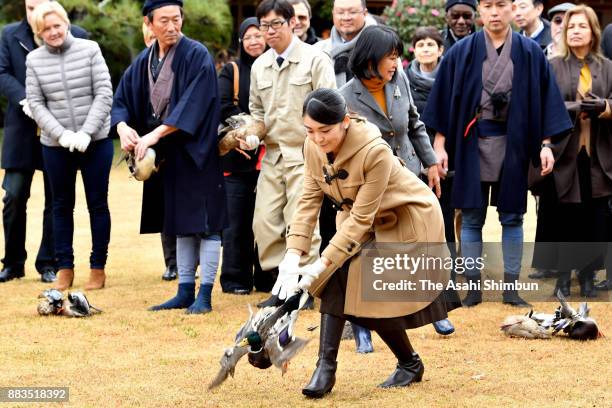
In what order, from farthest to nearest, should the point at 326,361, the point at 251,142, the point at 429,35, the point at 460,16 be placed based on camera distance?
the point at 460,16, the point at 429,35, the point at 251,142, the point at 326,361

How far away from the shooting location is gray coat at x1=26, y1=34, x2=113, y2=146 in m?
8.15

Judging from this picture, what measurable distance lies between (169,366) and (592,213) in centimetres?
365

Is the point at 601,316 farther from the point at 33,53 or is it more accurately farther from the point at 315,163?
the point at 33,53

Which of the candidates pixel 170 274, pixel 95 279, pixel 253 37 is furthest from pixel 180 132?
pixel 170 274

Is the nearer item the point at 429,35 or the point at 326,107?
the point at 326,107

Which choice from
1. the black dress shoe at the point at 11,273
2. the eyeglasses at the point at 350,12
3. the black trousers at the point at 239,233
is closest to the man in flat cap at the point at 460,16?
the eyeglasses at the point at 350,12

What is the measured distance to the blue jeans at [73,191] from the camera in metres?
8.17

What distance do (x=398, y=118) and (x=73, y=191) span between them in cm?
298

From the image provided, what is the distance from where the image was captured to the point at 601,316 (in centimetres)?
714

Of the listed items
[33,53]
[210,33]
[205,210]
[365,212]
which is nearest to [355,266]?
[365,212]

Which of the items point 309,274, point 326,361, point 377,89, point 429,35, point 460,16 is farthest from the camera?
point 460,16

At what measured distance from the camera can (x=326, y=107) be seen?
193 inches

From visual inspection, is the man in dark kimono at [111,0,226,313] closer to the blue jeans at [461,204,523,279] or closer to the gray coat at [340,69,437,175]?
the gray coat at [340,69,437,175]

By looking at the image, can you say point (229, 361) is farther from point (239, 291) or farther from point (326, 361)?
point (239, 291)
